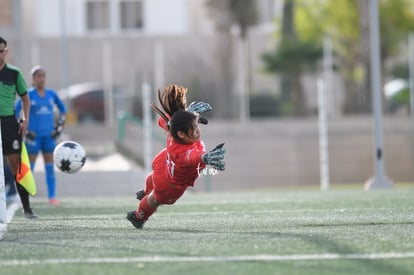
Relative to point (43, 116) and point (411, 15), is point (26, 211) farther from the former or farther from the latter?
point (411, 15)

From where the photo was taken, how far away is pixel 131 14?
46406 mm

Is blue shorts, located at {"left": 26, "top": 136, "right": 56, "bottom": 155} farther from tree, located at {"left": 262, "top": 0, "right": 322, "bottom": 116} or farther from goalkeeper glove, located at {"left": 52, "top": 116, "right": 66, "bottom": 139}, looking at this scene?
tree, located at {"left": 262, "top": 0, "right": 322, "bottom": 116}

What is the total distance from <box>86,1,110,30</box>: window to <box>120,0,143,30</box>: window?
73 cm

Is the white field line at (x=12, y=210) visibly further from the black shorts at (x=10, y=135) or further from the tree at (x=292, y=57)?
the tree at (x=292, y=57)

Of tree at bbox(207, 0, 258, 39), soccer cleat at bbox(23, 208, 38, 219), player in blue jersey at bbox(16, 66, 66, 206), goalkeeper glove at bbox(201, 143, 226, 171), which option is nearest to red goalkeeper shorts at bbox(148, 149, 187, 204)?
goalkeeper glove at bbox(201, 143, 226, 171)

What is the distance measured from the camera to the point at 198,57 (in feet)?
134

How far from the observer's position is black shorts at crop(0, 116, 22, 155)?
11141 mm

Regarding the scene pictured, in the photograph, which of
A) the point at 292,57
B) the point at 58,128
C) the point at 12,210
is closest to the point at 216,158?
the point at 12,210

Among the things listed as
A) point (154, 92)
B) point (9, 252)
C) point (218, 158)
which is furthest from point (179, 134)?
point (154, 92)

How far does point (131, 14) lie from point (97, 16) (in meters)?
1.57

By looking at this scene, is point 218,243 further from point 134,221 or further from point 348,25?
point 348,25

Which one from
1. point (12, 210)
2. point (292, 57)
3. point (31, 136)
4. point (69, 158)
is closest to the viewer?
point (69, 158)

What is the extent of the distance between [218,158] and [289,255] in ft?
5.68

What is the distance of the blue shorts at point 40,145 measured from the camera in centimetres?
1452
